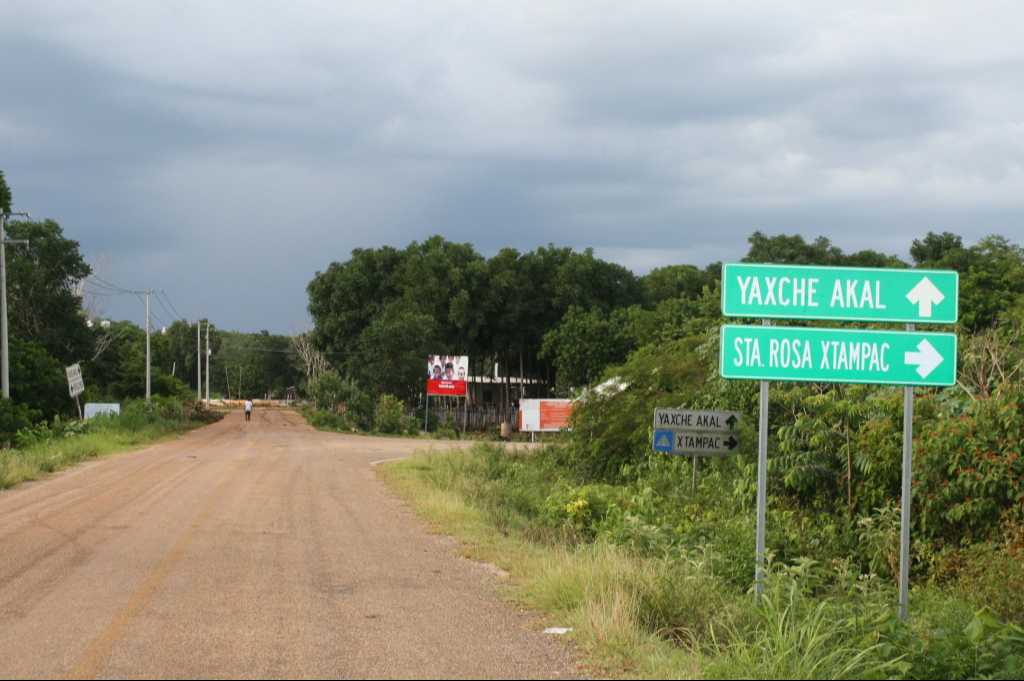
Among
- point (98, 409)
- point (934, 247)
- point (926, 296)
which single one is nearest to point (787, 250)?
point (934, 247)

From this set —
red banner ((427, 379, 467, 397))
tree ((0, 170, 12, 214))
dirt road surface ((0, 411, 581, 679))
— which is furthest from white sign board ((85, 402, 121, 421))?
dirt road surface ((0, 411, 581, 679))

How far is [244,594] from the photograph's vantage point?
30.0ft

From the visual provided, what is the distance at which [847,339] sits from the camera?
7832mm

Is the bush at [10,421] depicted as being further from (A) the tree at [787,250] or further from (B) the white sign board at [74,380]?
(A) the tree at [787,250]

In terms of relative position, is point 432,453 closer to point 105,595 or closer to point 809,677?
point 105,595

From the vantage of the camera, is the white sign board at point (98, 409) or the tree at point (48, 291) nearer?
the white sign board at point (98, 409)

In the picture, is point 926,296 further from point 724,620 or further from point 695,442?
point 695,442

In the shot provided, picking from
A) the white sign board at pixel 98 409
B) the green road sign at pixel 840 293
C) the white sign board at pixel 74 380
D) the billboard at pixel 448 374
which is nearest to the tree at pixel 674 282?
the billboard at pixel 448 374

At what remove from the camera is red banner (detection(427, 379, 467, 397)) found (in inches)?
2127

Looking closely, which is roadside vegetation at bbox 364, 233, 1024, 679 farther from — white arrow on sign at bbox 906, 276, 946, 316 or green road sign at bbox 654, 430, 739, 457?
white arrow on sign at bbox 906, 276, 946, 316

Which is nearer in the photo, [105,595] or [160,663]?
[160,663]

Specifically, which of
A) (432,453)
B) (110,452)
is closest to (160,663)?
(432,453)

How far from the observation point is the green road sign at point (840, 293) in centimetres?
779

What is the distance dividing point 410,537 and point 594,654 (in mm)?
6890
